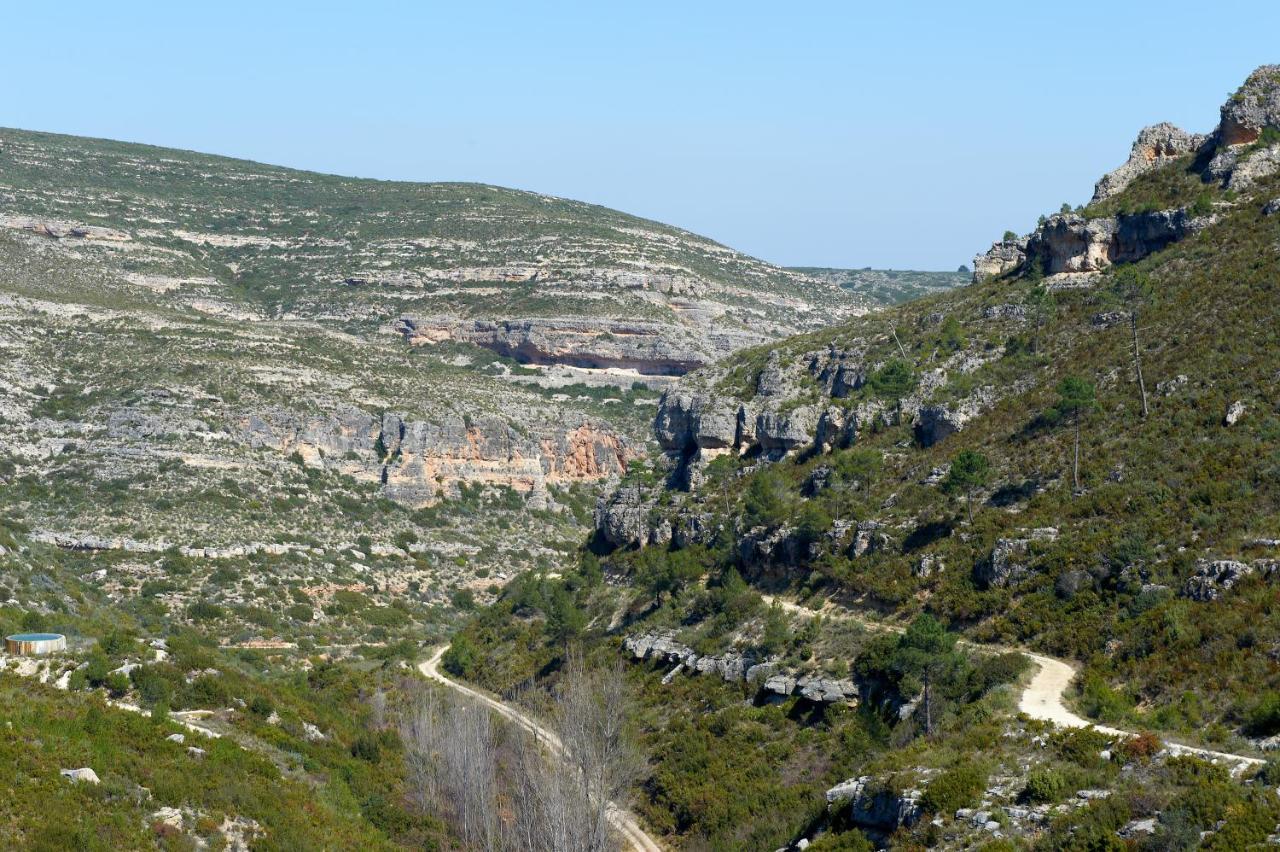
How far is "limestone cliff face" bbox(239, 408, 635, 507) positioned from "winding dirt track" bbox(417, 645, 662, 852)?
24.5 m

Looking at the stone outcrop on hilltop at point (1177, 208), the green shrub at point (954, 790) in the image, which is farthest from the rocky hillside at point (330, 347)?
the green shrub at point (954, 790)

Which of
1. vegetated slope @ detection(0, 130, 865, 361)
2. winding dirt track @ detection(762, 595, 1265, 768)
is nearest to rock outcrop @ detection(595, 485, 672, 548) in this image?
winding dirt track @ detection(762, 595, 1265, 768)

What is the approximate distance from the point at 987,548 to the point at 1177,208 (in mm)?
24192

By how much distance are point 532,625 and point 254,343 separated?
151ft

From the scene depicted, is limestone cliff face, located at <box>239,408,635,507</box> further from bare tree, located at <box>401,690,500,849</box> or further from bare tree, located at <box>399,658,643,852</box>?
bare tree, located at <box>401,690,500,849</box>

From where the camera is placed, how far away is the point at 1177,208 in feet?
209

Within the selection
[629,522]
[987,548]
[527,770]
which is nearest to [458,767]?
[527,770]

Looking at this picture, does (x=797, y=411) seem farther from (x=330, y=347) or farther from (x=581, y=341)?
(x=581, y=341)

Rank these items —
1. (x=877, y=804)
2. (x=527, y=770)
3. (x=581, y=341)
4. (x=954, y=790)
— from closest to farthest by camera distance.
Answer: (x=954, y=790) → (x=877, y=804) → (x=527, y=770) → (x=581, y=341)

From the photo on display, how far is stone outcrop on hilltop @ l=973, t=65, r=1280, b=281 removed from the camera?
6319 cm

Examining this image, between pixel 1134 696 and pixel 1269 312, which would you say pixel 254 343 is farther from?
pixel 1134 696

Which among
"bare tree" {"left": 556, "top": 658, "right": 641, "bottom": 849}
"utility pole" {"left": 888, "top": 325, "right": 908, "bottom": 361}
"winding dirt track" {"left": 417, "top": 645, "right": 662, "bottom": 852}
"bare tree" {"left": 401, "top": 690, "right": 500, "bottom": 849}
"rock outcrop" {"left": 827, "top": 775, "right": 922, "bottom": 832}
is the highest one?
"utility pole" {"left": 888, "top": 325, "right": 908, "bottom": 361}

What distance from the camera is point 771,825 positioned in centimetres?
3856

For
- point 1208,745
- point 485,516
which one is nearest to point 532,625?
point 485,516
